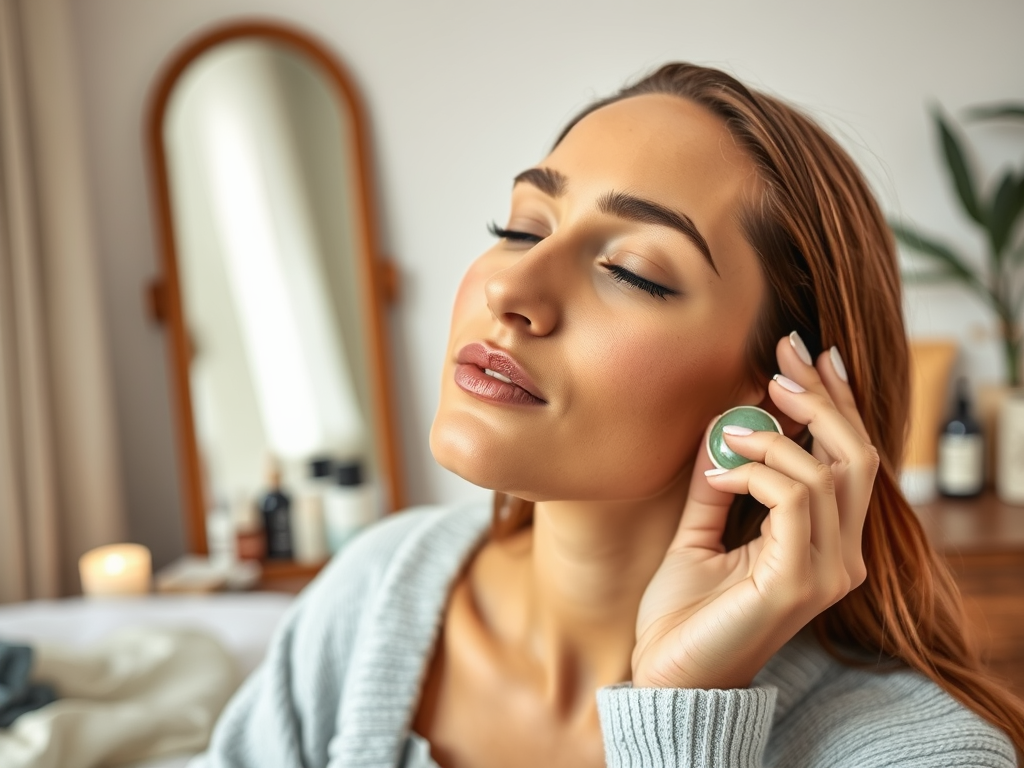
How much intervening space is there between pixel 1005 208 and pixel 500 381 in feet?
5.50

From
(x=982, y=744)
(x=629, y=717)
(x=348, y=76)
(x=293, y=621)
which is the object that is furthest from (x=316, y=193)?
(x=982, y=744)

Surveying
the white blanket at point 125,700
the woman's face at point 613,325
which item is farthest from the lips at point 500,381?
the white blanket at point 125,700

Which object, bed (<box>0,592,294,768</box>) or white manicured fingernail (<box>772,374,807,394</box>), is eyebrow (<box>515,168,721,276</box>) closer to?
white manicured fingernail (<box>772,374,807,394</box>)

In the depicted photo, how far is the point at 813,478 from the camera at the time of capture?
681mm

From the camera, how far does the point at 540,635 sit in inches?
36.5

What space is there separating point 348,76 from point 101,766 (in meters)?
1.55

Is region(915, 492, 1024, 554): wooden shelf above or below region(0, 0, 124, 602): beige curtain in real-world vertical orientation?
below

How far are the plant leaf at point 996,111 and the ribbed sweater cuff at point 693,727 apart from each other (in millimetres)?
1677

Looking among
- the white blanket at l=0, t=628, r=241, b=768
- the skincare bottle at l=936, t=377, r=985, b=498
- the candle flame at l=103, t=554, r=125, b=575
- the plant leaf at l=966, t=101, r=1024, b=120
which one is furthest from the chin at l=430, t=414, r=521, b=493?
the plant leaf at l=966, t=101, r=1024, b=120

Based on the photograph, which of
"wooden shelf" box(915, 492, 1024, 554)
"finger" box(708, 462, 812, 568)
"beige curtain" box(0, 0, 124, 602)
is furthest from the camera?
"beige curtain" box(0, 0, 124, 602)

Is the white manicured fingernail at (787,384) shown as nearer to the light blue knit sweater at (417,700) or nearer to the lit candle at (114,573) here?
the light blue knit sweater at (417,700)

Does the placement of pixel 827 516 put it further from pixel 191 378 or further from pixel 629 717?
pixel 191 378

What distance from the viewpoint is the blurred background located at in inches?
76.7

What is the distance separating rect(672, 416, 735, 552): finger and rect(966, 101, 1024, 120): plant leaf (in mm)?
1540
